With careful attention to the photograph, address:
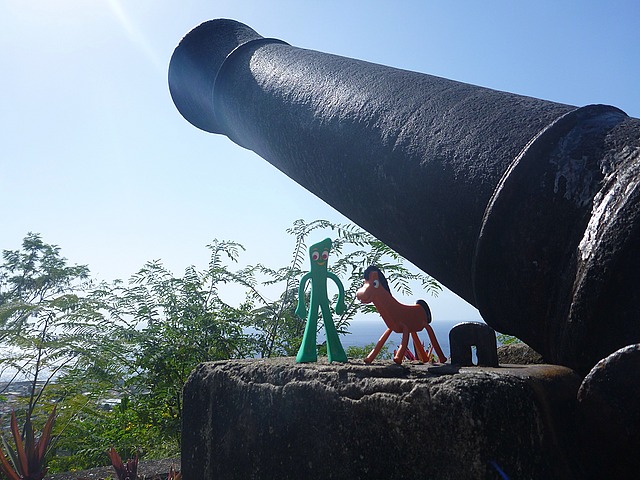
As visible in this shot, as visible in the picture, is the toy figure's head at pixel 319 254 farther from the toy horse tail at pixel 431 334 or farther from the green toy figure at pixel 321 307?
the toy horse tail at pixel 431 334

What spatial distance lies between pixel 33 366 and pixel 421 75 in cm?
664

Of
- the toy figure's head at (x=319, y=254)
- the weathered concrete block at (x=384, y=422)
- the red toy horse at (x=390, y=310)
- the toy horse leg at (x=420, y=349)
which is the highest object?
the toy figure's head at (x=319, y=254)

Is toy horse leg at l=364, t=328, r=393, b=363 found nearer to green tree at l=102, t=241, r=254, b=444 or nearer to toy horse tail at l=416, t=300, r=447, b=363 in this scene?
toy horse tail at l=416, t=300, r=447, b=363

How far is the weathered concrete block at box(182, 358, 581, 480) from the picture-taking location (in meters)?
1.38

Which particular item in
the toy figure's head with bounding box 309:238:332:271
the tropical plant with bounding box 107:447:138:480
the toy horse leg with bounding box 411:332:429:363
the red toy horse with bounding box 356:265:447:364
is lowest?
the tropical plant with bounding box 107:447:138:480

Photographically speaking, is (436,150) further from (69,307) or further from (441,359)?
(69,307)

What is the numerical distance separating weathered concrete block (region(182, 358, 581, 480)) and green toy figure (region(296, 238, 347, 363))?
6.6 inches

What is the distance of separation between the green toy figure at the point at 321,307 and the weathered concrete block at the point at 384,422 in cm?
17

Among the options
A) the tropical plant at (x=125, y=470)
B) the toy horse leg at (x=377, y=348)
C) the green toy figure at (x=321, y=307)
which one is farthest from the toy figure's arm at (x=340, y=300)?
the tropical plant at (x=125, y=470)

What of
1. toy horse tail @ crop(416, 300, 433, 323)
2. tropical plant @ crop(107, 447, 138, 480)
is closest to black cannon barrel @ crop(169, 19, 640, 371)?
toy horse tail @ crop(416, 300, 433, 323)

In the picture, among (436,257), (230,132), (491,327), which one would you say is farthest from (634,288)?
(230,132)

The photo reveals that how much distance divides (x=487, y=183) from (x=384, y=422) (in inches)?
34.0

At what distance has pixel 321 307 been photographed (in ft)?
7.35

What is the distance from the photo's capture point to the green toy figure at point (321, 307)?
2145 millimetres
